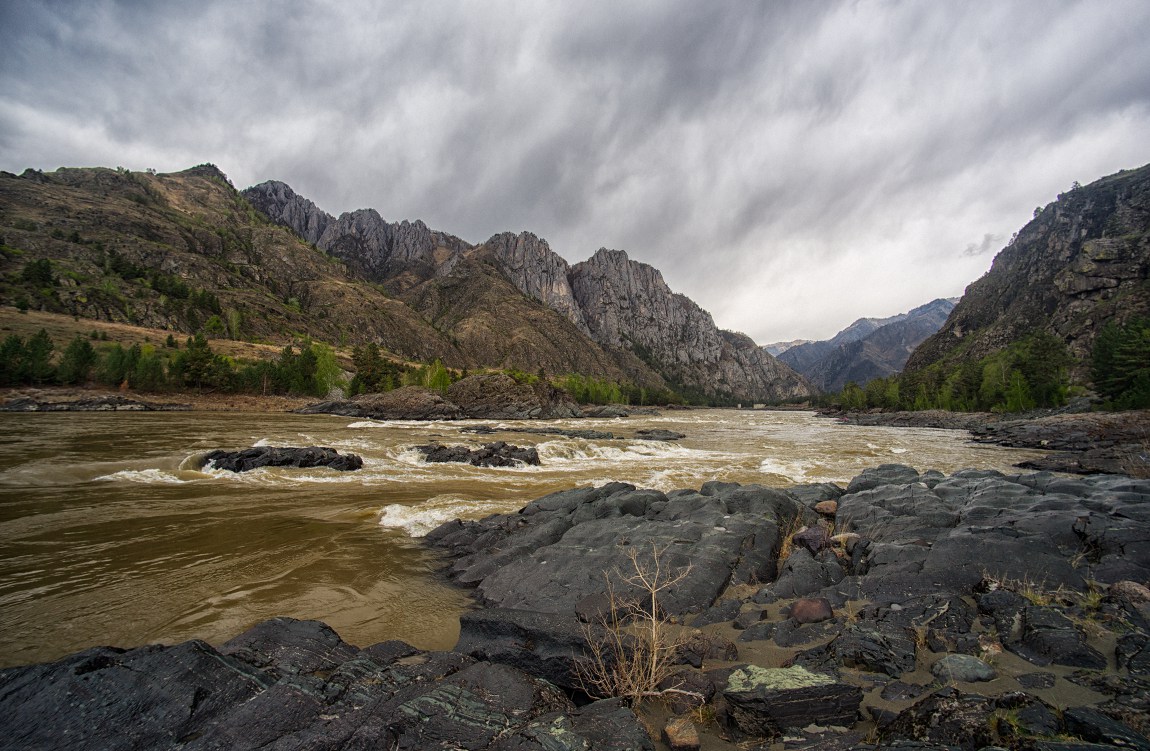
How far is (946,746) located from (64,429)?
181 feet

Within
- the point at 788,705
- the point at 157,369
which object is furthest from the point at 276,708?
the point at 157,369

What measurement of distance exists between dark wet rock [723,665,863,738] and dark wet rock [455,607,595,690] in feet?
5.99

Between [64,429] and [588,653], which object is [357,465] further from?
[64,429]

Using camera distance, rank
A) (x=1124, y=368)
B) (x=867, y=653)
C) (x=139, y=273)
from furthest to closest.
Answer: (x=139, y=273) < (x=1124, y=368) < (x=867, y=653)

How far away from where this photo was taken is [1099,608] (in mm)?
5461

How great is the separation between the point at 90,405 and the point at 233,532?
231 feet

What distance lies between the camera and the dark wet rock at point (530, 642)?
16.9 feet

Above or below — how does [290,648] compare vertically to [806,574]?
above

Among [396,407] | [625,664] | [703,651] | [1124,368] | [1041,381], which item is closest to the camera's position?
[625,664]

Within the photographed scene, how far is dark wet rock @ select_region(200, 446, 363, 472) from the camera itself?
75.3ft

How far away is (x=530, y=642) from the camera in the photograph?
5633 mm

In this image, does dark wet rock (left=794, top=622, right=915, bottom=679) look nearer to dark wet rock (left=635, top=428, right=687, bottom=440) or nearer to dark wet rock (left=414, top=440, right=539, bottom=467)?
dark wet rock (left=414, top=440, right=539, bottom=467)

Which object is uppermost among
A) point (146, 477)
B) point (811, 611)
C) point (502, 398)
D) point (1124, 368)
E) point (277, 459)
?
point (1124, 368)

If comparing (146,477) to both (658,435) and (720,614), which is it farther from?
(658,435)
